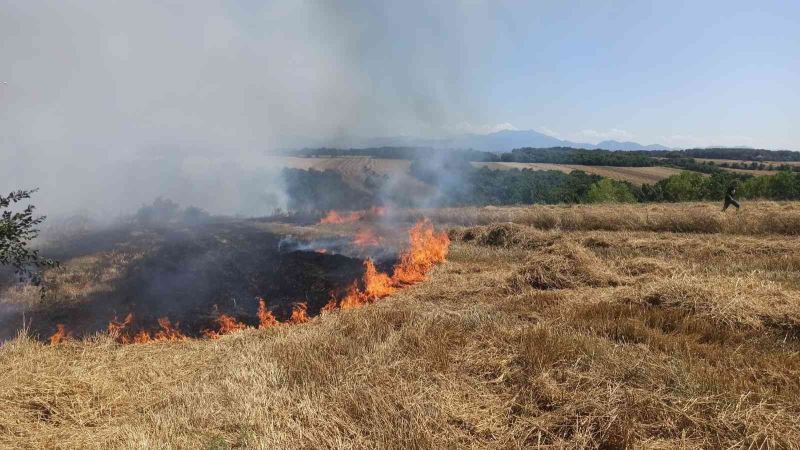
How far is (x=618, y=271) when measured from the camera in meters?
10.6

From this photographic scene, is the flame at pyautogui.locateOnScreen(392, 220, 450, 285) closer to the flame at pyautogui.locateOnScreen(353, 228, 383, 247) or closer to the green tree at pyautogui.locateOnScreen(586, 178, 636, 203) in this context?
the flame at pyautogui.locateOnScreen(353, 228, 383, 247)

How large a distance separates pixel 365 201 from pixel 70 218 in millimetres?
24098

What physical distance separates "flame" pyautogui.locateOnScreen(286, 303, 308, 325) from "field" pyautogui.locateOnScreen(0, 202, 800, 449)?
1.52 metres

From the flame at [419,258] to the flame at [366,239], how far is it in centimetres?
184

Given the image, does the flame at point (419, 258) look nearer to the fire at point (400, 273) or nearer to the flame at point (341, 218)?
the fire at point (400, 273)

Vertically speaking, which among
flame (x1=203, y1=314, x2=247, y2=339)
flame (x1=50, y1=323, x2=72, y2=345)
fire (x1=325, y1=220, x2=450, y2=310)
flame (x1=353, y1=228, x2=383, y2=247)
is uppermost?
fire (x1=325, y1=220, x2=450, y2=310)

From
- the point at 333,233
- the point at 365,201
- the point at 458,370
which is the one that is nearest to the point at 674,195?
the point at 365,201

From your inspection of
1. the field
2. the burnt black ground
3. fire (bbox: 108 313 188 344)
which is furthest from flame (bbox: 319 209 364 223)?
the field

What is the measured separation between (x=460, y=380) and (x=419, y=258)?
9.81 meters

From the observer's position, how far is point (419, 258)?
14.6 meters

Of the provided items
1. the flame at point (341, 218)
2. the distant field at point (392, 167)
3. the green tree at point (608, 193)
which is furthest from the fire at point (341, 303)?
the distant field at point (392, 167)

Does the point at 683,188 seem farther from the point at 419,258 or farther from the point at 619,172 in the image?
the point at 419,258

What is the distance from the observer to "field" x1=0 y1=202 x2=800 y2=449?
3902 mm

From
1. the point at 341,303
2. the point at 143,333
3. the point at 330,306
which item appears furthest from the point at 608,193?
the point at 143,333
